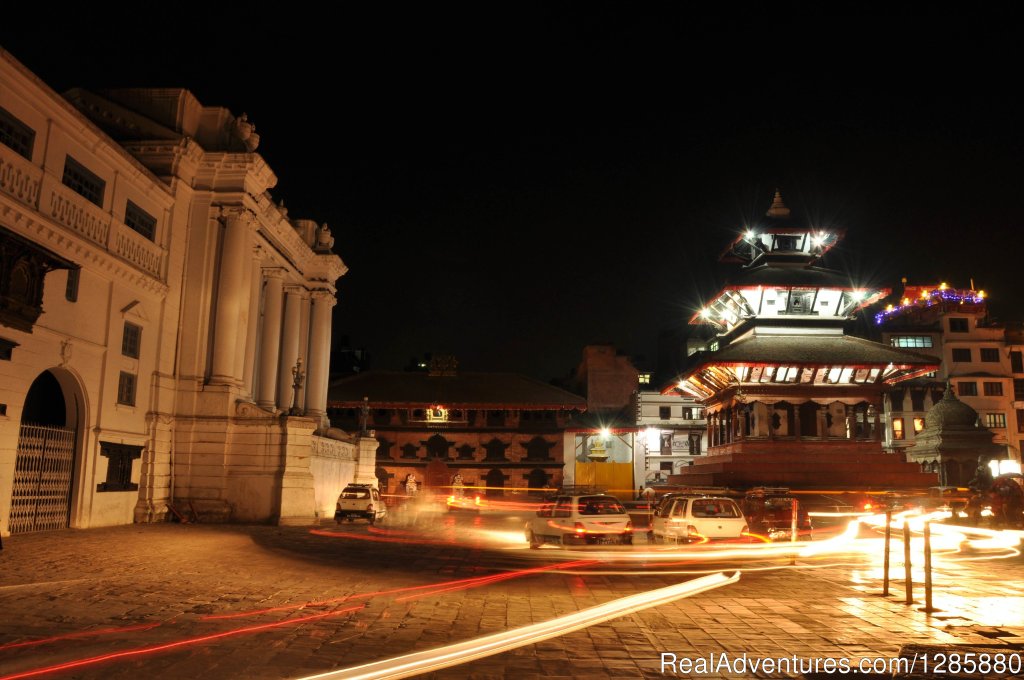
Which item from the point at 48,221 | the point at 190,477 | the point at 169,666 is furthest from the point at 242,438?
the point at 169,666

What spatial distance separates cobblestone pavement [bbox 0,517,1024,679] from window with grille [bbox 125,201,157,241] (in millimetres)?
12132

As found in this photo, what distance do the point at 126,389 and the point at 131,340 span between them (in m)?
1.62

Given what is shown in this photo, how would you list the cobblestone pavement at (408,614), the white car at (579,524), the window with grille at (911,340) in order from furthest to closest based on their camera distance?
the window with grille at (911,340) < the white car at (579,524) < the cobblestone pavement at (408,614)

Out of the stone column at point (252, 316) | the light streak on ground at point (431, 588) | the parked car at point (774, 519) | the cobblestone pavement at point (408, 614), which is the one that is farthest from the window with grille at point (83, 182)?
the parked car at point (774, 519)

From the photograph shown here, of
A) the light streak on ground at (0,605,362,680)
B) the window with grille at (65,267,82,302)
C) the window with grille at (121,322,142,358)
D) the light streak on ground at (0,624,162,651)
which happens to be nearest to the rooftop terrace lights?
the window with grille at (121,322,142,358)

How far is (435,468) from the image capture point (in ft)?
205

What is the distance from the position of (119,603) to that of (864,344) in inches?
1538

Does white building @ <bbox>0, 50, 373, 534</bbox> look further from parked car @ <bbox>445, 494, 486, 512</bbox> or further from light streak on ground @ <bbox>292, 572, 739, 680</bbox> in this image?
light streak on ground @ <bbox>292, 572, 739, 680</bbox>

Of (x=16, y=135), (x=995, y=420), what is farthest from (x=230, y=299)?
(x=995, y=420)

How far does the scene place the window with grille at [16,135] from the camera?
18547 mm

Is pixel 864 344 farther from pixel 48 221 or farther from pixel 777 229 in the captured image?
pixel 48 221

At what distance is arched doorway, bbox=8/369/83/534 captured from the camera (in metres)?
19.4

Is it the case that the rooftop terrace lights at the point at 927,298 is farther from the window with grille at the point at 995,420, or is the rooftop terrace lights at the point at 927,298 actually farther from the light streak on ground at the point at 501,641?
the light streak on ground at the point at 501,641

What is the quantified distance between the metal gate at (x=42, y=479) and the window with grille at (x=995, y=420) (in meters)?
69.8
